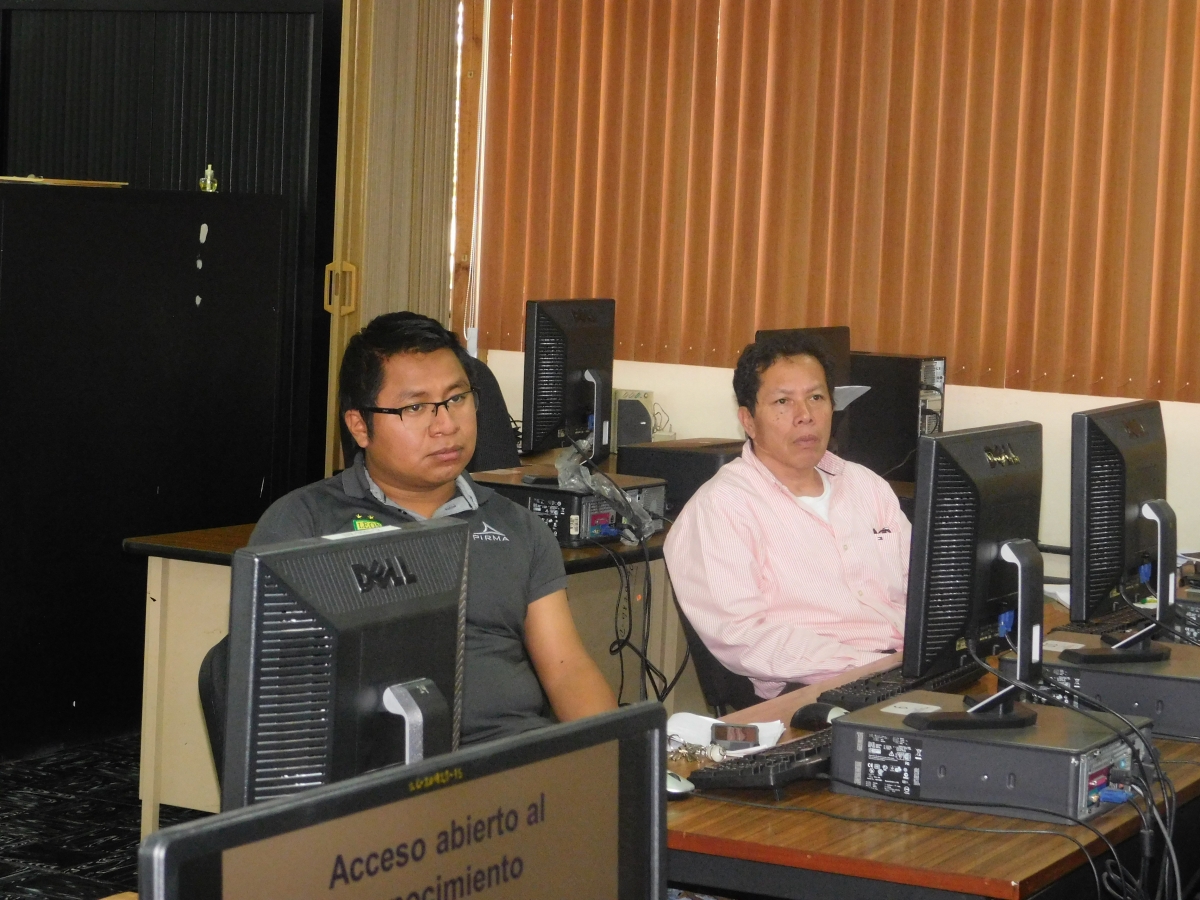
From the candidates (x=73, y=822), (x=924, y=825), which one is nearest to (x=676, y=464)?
(x=73, y=822)

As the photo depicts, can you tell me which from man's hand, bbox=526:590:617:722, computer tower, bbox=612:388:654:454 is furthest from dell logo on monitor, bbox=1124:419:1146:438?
computer tower, bbox=612:388:654:454

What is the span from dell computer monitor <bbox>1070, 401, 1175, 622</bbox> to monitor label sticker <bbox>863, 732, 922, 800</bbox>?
0.61m

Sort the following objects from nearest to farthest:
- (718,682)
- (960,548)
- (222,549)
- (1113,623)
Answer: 1. (960,548)
2. (1113,623)
3. (718,682)
4. (222,549)

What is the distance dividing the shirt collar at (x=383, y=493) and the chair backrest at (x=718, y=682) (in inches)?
24.3

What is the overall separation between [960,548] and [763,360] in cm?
112

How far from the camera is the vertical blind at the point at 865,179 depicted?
14.8ft

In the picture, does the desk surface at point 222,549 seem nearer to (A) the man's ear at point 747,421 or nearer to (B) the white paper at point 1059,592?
(A) the man's ear at point 747,421

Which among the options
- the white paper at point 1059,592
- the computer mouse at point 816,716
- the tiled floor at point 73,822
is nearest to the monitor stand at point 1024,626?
the computer mouse at point 816,716

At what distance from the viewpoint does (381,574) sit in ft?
4.29

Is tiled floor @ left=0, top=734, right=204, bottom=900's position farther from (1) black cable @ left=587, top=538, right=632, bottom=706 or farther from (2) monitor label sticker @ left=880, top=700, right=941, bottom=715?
(2) monitor label sticker @ left=880, top=700, right=941, bottom=715

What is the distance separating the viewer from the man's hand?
7.52ft

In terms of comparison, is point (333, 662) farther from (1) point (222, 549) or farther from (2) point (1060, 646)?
(1) point (222, 549)

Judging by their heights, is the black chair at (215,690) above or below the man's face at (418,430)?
below

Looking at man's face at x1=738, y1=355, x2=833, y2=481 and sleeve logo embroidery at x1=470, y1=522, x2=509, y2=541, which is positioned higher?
man's face at x1=738, y1=355, x2=833, y2=481
